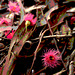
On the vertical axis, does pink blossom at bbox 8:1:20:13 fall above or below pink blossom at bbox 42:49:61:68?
above

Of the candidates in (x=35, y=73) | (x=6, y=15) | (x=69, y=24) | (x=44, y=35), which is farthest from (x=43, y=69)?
(x=6, y=15)

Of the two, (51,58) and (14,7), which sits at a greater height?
(14,7)

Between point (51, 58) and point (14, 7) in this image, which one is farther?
point (14, 7)

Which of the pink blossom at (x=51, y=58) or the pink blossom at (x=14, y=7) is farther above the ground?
the pink blossom at (x=14, y=7)

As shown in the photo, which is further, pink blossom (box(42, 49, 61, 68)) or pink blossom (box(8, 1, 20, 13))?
pink blossom (box(8, 1, 20, 13))

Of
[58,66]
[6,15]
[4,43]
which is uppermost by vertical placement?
[6,15]

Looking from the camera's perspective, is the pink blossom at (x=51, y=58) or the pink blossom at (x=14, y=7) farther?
the pink blossom at (x=14, y=7)

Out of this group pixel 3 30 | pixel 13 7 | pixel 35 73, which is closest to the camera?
pixel 35 73

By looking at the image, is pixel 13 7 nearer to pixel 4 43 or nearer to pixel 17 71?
pixel 4 43
